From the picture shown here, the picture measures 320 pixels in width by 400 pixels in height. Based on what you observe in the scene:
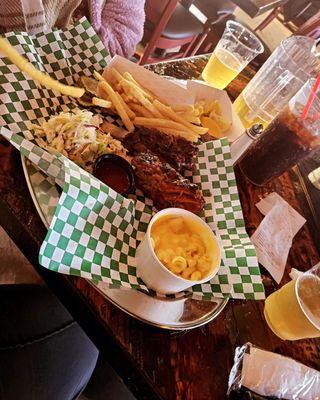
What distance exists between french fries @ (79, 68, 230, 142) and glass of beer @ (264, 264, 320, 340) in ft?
2.26

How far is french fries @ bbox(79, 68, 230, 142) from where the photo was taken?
1.48 metres

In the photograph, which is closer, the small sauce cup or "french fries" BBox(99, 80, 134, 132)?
the small sauce cup

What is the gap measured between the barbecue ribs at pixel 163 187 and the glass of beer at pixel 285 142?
465 millimetres

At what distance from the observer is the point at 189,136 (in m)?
1.55

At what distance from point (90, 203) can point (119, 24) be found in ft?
4.74

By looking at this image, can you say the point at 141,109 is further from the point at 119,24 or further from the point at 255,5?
the point at 255,5

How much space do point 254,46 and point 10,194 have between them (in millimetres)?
1588

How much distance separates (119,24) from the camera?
214cm

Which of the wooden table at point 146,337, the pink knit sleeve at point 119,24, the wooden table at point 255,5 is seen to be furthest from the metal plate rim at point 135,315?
the wooden table at point 255,5

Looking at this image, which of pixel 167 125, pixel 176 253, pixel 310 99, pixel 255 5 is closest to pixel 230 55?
pixel 310 99

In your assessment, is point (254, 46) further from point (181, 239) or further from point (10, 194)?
point (10, 194)

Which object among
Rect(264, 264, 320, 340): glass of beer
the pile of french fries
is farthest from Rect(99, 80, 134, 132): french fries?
Rect(264, 264, 320, 340): glass of beer

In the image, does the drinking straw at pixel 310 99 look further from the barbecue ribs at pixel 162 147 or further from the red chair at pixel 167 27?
the red chair at pixel 167 27

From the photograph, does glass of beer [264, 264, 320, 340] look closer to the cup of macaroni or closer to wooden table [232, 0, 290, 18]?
the cup of macaroni
